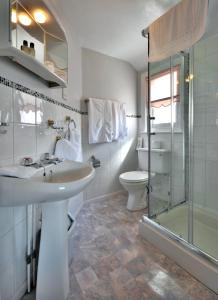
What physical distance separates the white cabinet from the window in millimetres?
1218

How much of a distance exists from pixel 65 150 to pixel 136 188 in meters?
1.07

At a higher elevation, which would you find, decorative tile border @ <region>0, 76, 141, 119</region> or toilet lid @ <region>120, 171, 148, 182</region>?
decorative tile border @ <region>0, 76, 141, 119</region>

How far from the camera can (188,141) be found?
6.89 ft

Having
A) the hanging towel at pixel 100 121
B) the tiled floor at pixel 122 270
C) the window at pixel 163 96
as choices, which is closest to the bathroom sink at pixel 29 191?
the tiled floor at pixel 122 270

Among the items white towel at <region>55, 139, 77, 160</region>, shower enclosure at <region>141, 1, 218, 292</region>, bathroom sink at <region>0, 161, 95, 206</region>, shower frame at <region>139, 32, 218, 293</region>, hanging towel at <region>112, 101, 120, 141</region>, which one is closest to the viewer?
bathroom sink at <region>0, 161, 95, 206</region>

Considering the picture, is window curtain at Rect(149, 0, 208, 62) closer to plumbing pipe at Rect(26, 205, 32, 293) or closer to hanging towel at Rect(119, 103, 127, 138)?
hanging towel at Rect(119, 103, 127, 138)

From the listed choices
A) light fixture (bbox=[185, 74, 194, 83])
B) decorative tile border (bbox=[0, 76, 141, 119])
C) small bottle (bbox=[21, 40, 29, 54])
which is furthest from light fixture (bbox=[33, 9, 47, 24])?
light fixture (bbox=[185, 74, 194, 83])

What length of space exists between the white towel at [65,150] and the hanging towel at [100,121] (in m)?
0.61

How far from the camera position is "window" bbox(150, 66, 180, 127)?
2.20 metres

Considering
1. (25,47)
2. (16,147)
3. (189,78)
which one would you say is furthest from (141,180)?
(25,47)

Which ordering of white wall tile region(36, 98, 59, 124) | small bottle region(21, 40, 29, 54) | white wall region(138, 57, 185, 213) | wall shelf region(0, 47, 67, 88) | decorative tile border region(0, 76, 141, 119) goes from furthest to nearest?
white wall region(138, 57, 185, 213)
white wall tile region(36, 98, 59, 124)
small bottle region(21, 40, 29, 54)
decorative tile border region(0, 76, 141, 119)
wall shelf region(0, 47, 67, 88)

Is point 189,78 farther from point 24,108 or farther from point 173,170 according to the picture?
point 24,108

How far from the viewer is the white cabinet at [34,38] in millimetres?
872

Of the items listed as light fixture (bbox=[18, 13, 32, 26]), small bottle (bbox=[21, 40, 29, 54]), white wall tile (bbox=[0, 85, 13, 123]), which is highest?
light fixture (bbox=[18, 13, 32, 26])
